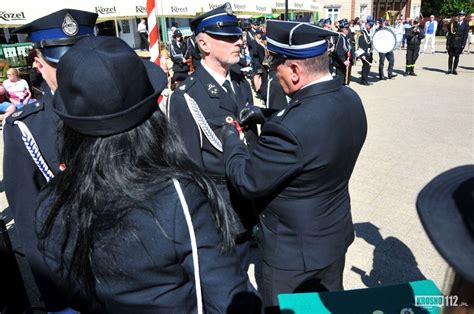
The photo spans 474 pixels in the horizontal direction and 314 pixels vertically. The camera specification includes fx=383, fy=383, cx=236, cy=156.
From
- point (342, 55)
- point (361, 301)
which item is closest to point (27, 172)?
point (361, 301)

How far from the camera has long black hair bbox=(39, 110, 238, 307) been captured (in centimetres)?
106

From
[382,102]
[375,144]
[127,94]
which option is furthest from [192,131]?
[382,102]

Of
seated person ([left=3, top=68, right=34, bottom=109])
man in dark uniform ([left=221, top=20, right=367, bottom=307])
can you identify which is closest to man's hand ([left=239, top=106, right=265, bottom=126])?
man in dark uniform ([left=221, top=20, right=367, bottom=307])

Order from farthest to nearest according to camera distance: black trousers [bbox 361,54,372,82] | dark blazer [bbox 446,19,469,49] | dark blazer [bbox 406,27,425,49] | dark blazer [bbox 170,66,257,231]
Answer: dark blazer [bbox 406,27,425,49]
dark blazer [bbox 446,19,469,49]
black trousers [bbox 361,54,372,82]
dark blazer [bbox 170,66,257,231]

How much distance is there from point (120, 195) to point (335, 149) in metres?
1.03

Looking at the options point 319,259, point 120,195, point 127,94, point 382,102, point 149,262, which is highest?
point 127,94

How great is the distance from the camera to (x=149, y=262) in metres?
1.07

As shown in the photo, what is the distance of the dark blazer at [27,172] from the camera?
1674 millimetres

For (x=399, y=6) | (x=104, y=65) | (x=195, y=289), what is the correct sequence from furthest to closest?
(x=399, y=6) < (x=195, y=289) < (x=104, y=65)

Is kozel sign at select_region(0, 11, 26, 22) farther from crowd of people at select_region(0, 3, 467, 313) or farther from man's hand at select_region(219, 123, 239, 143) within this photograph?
man's hand at select_region(219, 123, 239, 143)

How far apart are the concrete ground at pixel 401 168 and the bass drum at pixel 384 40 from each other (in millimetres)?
1152

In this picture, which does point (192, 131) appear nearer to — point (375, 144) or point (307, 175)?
point (307, 175)

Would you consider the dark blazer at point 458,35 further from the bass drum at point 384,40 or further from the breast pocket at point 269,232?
the breast pocket at point 269,232

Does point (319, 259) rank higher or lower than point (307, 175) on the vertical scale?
lower
